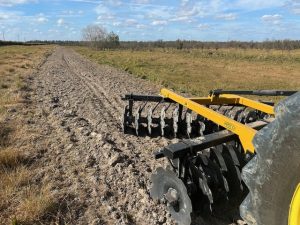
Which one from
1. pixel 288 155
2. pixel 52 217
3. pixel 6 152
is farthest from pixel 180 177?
pixel 6 152

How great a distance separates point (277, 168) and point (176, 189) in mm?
1430

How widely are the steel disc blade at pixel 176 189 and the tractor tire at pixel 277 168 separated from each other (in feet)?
3.19

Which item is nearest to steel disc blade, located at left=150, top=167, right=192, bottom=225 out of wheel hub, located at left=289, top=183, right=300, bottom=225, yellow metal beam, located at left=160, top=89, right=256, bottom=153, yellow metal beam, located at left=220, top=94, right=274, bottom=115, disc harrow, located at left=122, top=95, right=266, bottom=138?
yellow metal beam, located at left=160, top=89, right=256, bottom=153

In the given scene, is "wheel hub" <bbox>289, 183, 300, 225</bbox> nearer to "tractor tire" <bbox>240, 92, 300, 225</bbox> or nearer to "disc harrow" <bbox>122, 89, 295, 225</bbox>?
"tractor tire" <bbox>240, 92, 300, 225</bbox>

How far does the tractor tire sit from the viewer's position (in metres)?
2.01

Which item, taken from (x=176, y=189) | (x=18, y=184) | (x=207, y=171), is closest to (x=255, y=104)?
(x=207, y=171)

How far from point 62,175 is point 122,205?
100cm

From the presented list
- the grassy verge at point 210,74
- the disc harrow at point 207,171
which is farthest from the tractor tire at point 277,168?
the grassy verge at point 210,74

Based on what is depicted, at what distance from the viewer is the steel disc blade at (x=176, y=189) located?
323cm

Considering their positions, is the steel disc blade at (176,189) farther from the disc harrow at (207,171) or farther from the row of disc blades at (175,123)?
the row of disc blades at (175,123)

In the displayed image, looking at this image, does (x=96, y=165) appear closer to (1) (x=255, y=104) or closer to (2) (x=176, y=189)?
(2) (x=176, y=189)

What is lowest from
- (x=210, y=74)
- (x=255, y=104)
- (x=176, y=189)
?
(x=210, y=74)

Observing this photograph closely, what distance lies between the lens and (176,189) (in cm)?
338

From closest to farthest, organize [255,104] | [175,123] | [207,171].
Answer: [207,171], [255,104], [175,123]
